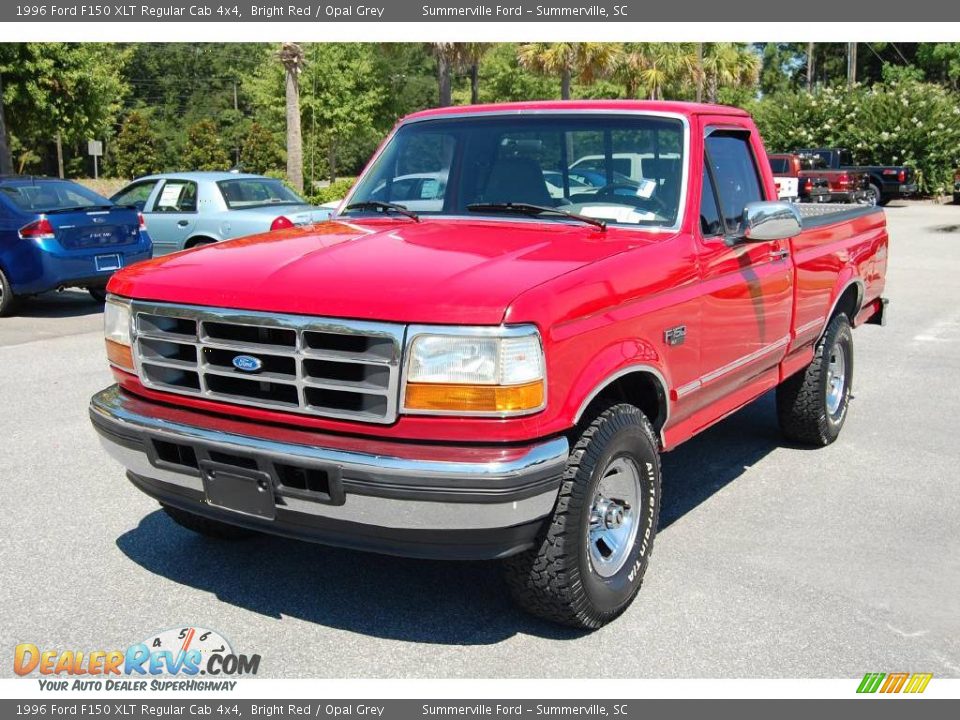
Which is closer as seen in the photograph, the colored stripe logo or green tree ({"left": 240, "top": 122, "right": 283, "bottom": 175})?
the colored stripe logo

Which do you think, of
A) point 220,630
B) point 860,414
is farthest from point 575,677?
point 860,414

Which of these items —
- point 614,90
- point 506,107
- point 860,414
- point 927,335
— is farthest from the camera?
point 614,90

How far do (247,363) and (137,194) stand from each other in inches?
471

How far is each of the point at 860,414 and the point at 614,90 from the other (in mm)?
52029

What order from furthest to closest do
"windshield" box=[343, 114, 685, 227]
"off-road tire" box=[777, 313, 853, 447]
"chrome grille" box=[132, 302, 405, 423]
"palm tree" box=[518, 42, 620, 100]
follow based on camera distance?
"palm tree" box=[518, 42, 620, 100]
"off-road tire" box=[777, 313, 853, 447]
"windshield" box=[343, 114, 685, 227]
"chrome grille" box=[132, 302, 405, 423]

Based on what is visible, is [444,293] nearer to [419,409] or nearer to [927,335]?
[419,409]

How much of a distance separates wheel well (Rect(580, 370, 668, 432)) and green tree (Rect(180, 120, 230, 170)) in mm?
52549

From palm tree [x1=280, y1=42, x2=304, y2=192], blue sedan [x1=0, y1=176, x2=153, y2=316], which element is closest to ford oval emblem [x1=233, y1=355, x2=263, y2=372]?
blue sedan [x1=0, y1=176, x2=153, y2=316]

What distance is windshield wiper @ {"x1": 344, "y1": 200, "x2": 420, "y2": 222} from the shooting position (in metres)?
4.77

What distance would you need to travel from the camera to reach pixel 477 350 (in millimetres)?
3277

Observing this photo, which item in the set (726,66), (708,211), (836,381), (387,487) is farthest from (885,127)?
(387,487)

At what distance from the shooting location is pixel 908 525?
5.02 m

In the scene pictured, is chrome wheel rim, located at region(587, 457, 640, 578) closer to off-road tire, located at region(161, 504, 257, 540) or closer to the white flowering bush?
off-road tire, located at region(161, 504, 257, 540)

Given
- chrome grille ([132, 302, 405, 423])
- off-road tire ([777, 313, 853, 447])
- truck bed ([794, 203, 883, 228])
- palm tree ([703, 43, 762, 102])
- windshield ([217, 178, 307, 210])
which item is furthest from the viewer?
palm tree ([703, 43, 762, 102])
